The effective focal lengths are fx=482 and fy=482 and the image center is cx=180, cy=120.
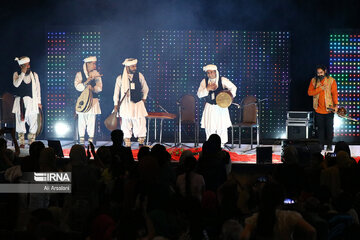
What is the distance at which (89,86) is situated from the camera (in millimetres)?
10492

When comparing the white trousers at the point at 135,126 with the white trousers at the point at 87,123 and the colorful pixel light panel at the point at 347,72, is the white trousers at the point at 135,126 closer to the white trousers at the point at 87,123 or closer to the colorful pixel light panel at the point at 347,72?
the white trousers at the point at 87,123

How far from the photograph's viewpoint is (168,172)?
14.9ft

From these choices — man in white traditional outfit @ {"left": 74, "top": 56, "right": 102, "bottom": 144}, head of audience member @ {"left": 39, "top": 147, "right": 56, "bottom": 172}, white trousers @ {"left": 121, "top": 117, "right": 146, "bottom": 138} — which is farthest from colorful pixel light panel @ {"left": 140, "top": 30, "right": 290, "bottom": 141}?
head of audience member @ {"left": 39, "top": 147, "right": 56, "bottom": 172}

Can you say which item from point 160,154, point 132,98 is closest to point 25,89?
point 132,98

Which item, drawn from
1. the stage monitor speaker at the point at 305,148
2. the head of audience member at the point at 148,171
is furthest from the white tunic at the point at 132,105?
the head of audience member at the point at 148,171

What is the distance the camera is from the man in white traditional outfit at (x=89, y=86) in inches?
416

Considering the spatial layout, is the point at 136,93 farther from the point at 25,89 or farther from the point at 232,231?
the point at 232,231

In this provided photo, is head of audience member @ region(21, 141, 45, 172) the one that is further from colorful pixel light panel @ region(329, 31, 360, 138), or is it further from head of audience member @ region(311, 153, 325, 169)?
colorful pixel light panel @ region(329, 31, 360, 138)

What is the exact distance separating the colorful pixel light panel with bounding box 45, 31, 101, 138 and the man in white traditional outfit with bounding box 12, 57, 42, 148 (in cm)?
117

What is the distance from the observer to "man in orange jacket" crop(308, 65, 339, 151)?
973 centimetres

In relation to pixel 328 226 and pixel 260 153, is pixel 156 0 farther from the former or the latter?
pixel 328 226

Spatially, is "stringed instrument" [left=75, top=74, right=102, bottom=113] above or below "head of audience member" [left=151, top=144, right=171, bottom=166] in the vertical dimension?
above

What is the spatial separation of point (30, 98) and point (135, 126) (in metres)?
2.42

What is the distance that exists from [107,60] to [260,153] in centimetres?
596
